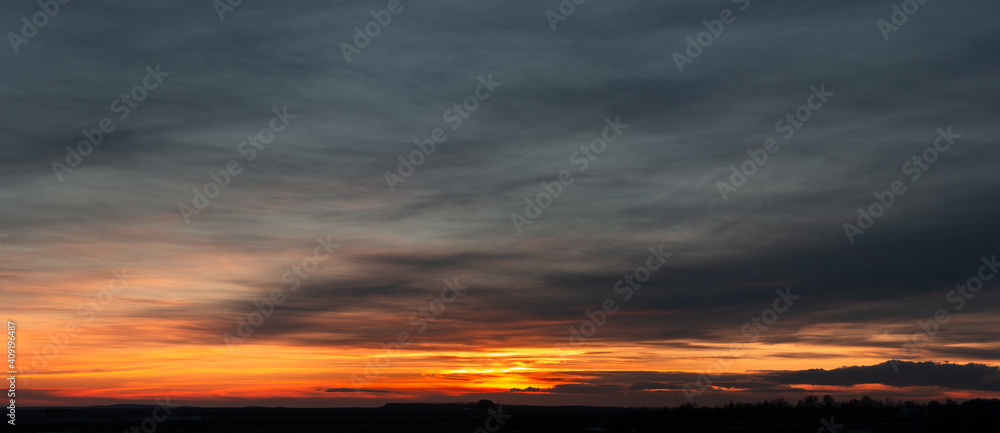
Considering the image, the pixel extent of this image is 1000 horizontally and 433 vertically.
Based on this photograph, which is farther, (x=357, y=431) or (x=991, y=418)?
(x=991, y=418)

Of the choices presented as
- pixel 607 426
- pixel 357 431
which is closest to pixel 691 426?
pixel 607 426

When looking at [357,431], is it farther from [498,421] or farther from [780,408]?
[780,408]

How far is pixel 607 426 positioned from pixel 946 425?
51401 mm

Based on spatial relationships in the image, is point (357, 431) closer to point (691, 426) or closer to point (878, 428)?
point (691, 426)

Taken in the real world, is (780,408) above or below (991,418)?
above

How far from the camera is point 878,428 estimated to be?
113 metres

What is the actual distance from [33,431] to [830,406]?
173735mm

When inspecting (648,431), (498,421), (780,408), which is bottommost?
(648,431)

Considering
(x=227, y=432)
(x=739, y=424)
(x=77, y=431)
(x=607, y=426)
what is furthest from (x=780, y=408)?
(x=77, y=431)

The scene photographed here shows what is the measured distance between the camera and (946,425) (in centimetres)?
11381

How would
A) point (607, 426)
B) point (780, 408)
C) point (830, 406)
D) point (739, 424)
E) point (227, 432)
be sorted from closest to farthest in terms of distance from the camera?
point (227, 432) → point (607, 426) → point (739, 424) → point (780, 408) → point (830, 406)

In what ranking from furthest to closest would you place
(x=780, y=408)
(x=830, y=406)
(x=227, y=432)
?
(x=830, y=406) → (x=780, y=408) → (x=227, y=432)

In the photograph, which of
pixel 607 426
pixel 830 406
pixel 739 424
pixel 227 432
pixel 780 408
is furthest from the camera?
pixel 830 406

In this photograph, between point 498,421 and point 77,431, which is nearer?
point 77,431
